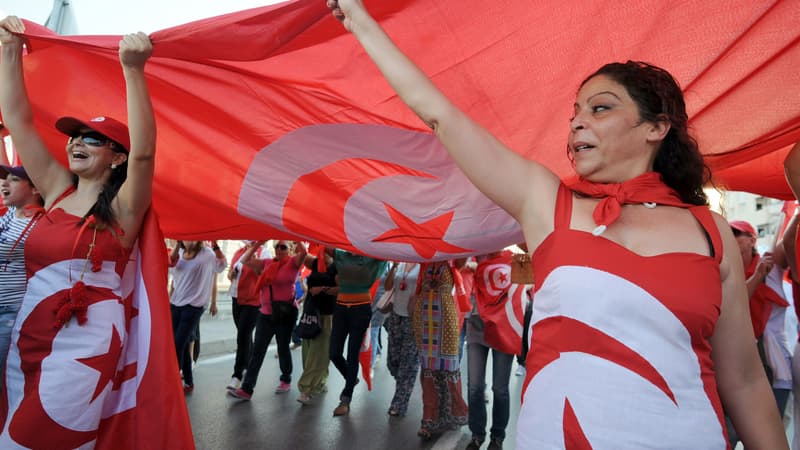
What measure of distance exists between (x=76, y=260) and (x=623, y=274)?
2.04 metres

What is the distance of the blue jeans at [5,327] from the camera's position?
216 centimetres

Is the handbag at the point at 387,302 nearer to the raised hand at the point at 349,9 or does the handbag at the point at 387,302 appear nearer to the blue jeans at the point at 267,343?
the blue jeans at the point at 267,343

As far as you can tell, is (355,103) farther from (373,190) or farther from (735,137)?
(735,137)

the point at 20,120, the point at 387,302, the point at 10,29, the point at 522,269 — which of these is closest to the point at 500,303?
the point at 522,269

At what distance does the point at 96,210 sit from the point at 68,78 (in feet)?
3.09

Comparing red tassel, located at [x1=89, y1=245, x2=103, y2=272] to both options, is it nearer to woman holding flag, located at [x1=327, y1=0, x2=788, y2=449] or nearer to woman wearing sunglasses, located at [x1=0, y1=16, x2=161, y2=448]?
woman wearing sunglasses, located at [x1=0, y1=16, x2=161, y2=448]

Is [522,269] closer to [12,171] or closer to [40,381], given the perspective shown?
[40,381]

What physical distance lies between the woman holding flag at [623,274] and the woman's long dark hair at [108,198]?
139cm

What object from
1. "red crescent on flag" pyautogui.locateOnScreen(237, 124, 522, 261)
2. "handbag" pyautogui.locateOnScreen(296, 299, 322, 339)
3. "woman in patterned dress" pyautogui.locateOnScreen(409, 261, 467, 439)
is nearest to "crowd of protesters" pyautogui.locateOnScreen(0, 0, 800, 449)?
"red crescent on flag" pyautogui.locateOnScreen(237, 124, 522, 261)

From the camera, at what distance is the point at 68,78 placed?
108 inches

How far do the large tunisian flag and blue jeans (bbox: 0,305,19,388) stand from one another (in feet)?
3.55

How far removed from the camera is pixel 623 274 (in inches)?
50.3

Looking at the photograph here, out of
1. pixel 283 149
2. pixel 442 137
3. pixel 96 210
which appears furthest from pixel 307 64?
pixel 442 137

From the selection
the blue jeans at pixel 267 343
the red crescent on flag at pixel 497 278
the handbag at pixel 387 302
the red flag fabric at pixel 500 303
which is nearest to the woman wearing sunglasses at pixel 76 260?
the red flag fabric at pixel 500 303
